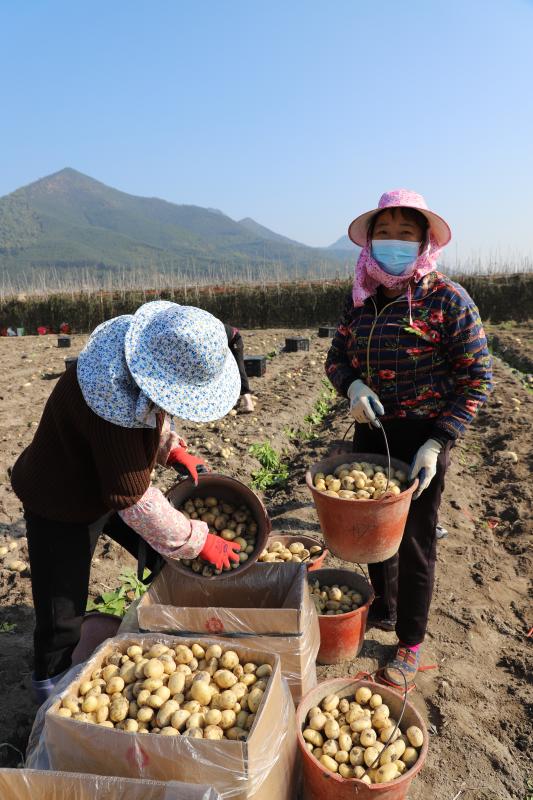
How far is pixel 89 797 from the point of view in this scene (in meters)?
1.52

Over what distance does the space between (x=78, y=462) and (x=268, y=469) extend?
12.4 feet

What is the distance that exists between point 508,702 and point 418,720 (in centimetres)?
91

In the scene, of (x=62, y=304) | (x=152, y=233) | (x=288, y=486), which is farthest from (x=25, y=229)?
(x=288, y=486)

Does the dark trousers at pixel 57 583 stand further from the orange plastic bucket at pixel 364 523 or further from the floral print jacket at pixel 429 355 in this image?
the floral print jacket at pixel 429 355

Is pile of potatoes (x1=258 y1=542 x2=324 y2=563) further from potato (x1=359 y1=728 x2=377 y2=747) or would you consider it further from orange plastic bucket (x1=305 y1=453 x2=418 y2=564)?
potato (x1=359 y1=728 x2=377 y2=747)

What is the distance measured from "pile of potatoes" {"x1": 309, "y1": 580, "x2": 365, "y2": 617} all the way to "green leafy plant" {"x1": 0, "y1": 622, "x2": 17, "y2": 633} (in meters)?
1.68

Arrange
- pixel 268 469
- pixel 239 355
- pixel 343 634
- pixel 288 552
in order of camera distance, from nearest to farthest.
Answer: pixel 343 634, pixel 288 552, pixel 268 469, pixel 239 355

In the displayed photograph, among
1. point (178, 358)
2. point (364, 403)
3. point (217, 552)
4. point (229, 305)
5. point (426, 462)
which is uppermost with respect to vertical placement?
point (178, 358)

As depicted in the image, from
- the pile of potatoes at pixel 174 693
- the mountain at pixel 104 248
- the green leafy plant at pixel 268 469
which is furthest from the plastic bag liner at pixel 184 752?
the mountain at pixel 104 248

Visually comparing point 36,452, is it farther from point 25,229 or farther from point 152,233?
point 152,233

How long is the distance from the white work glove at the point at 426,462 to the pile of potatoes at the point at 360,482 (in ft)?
0.32

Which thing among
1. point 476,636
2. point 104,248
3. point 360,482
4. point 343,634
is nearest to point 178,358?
point 360,482

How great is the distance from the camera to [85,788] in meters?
1.52

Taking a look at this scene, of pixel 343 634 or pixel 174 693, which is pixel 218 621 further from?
pixel 343 634
